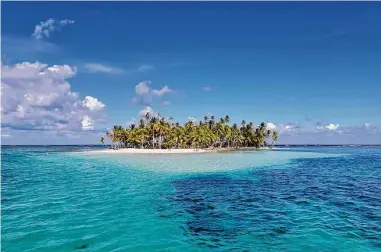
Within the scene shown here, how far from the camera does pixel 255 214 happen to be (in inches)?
699

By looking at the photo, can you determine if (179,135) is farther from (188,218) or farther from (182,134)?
(188,218)

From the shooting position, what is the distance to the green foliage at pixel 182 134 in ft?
393

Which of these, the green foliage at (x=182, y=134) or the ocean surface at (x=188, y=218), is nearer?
the ocean surface at (x=188, y=218)

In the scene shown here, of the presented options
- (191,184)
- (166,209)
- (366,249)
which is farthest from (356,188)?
(166,209)

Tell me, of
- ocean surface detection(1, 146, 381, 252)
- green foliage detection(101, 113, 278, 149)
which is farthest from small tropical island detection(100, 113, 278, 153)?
ocean surface detection(1, 146, 381, 252)

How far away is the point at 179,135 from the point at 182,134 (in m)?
1.31

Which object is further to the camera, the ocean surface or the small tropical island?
the small tropical island

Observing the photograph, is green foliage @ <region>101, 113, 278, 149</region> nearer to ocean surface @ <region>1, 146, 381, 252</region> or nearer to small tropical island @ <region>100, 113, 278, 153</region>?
small tropical island @ <region>100, 113, 278, 153</region>

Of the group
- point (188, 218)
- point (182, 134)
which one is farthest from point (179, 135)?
point (188, 218)

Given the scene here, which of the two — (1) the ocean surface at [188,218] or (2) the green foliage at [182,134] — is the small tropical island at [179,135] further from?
(1) the ocean surface at [188,218]

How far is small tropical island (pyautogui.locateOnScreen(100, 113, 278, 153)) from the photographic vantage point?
118312mm

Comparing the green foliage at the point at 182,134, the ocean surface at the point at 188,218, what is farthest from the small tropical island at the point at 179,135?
the ocean surface at the point at 188,218

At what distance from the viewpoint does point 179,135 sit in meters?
120

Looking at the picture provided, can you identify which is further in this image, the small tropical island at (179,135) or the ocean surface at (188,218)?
the small tropical island at (179,135)
